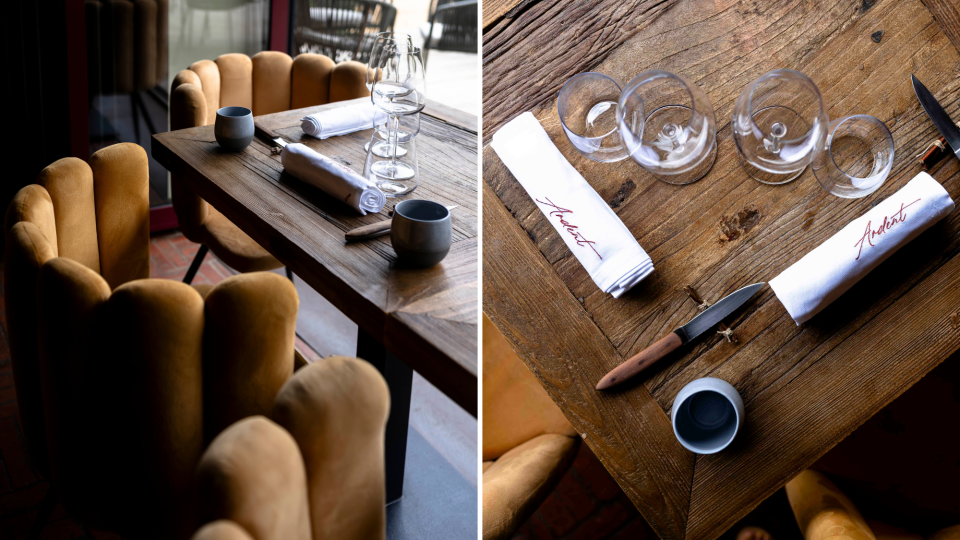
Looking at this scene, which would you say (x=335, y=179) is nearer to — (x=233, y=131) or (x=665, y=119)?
(x=233, y=131)

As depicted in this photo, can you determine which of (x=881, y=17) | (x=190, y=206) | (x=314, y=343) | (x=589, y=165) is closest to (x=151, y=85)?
(x=190, y=206)

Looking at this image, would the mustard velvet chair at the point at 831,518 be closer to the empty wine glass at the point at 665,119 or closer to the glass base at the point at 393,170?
the empty wine glass at the point at 665,119

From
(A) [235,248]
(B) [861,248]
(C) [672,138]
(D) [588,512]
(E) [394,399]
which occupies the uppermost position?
(C) [672,138]

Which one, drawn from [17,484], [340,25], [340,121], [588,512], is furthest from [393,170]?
[340,25]

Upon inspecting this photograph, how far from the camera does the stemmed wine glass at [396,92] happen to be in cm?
172

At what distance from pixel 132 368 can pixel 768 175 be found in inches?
43.0

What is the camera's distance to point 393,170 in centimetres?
176

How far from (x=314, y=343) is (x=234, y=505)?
197 centimetres

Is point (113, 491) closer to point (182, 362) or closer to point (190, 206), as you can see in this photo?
point (182, 362)

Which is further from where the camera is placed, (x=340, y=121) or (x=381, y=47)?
(x=340, y=121)

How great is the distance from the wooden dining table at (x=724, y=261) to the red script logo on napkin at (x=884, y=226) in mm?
53

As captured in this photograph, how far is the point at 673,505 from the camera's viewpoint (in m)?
1.20

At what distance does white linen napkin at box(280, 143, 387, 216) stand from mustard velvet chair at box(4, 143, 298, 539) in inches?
19.8

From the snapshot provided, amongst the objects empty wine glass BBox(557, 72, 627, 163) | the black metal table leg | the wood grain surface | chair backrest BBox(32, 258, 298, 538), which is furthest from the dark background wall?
empty wine glass BBox(557, 72, 627, 163)
